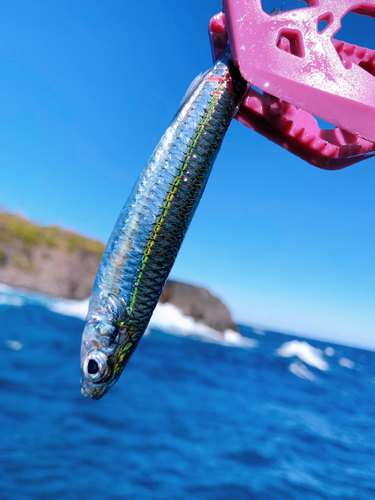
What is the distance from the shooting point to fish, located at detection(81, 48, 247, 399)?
1.98 metres

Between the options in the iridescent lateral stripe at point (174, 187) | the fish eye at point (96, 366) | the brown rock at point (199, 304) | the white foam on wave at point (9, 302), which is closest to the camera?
the iridescent lateral stripe at point (174, 187)

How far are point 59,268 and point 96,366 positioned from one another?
2581 cm

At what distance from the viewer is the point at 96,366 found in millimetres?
2092

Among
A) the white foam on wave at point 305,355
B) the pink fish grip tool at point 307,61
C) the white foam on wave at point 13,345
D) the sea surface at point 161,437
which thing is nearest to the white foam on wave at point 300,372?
the white foam on wave at point 305,355

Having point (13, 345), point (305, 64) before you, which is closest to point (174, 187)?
point (305, 64)

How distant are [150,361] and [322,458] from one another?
6690 millimetres

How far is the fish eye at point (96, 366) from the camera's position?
209 cm

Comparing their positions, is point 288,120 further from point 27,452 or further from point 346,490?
point 346,490

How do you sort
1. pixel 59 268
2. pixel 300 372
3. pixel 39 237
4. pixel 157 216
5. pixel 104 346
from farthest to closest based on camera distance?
1. pixel 39 237
2. pixel 59 268
3. pixel 300 372
4. pixel 104 346
5. pixel 157 216

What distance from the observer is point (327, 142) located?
2068 mm

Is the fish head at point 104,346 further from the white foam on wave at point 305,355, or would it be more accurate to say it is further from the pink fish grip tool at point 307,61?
the white foam on wave at point 305,355

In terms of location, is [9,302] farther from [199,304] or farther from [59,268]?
[199,304]

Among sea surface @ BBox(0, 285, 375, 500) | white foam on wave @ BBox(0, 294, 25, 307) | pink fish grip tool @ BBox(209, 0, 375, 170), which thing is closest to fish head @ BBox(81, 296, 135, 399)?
pink fish grip tool @ BBox(209, 0, 375, 170)

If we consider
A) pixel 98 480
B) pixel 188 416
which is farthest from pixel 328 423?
pixel 98 480
